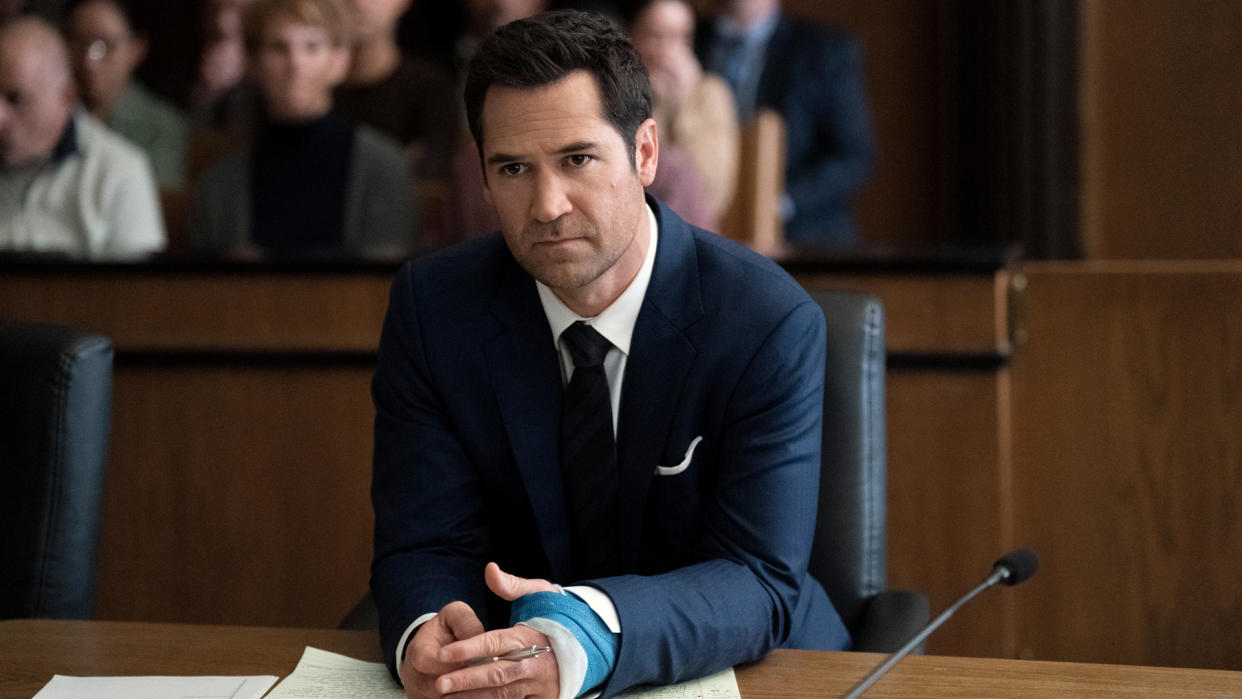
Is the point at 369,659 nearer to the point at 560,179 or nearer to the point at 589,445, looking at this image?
the point at 589,445

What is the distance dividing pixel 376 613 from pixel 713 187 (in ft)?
5.59

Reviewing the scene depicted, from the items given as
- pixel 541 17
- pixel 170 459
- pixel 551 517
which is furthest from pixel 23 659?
pixel 170 459

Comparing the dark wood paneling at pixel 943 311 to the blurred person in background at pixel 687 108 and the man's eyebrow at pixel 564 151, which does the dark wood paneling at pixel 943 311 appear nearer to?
the blurred person in background at pixel 687 108

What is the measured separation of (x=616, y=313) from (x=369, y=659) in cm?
43

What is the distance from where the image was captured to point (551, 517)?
136cm

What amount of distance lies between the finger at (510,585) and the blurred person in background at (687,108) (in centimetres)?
167

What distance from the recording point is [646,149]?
53.8 inches

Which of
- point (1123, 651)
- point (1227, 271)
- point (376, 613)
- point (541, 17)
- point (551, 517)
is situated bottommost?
point (1123, 651)

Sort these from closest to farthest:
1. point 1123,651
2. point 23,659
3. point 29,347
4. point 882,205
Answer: point 23,659, point 29,347, point 1123,651, point 882,205

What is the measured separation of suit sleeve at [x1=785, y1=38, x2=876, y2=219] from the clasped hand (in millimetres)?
2930

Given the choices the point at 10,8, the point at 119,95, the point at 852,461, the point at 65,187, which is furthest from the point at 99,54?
the point at 852,461

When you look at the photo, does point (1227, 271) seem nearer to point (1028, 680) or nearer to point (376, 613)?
point (1028, 680)

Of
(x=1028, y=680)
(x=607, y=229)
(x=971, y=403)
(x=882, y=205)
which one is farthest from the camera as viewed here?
(x=882, y=205)

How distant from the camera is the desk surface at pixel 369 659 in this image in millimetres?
1074
